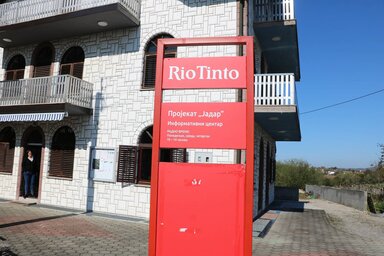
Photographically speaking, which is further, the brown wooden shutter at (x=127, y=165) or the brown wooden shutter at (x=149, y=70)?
the brown wooden shutter at (x=149, y=70)

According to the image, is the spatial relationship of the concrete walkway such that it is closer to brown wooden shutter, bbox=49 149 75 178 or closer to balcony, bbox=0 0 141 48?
brown wooden shutter, bbox=49 149 75 178

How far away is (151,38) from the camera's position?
12.5 m

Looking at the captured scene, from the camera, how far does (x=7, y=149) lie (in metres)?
15.4

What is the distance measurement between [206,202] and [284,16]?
34.0ft

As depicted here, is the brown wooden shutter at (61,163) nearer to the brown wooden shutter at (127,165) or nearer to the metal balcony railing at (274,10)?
the brown wooden shutter at (127,165)

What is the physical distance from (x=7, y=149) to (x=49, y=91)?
181 inches

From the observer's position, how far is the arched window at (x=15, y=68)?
617 inches

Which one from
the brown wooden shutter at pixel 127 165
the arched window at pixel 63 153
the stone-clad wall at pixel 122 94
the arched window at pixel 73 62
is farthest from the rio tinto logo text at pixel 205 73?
the arched window at pixel 73 62

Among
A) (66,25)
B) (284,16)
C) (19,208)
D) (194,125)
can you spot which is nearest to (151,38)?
(66,25)

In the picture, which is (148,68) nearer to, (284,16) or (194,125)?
(284,16)

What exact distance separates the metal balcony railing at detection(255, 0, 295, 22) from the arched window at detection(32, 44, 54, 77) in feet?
27.9

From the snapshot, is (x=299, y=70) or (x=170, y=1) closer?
(x=170, y=1)

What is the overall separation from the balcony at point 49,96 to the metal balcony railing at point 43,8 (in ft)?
7.92

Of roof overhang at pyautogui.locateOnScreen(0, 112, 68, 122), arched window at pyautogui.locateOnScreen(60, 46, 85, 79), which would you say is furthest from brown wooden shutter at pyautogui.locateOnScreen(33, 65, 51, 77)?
roof overhang at pyautogui.locateOnScreen(0, 112, 68, 122)
